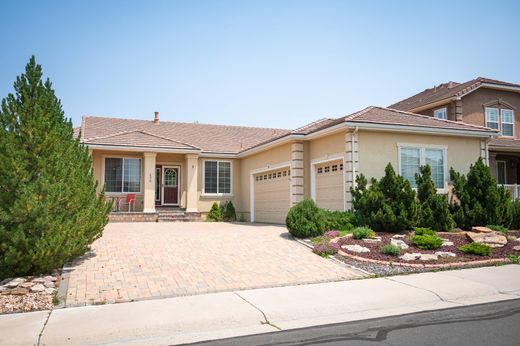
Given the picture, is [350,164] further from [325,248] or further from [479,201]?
[479,201]

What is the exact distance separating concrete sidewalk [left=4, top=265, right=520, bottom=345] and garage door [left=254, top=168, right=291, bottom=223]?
9527 millimetres

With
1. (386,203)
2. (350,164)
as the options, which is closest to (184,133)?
(350,164)

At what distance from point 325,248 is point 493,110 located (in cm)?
1598

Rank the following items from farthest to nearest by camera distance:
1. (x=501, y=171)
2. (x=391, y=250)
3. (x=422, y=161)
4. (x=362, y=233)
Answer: (x=501, y=171)
(x=422, y=161)
(x=362, y=233)
(x=391, y=250)

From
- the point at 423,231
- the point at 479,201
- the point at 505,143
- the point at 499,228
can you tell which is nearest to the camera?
the point at 423,231

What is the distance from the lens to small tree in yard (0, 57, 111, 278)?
26.7 feet

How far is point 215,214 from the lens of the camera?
21.2 meters

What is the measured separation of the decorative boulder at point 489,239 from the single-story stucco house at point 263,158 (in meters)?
3.66

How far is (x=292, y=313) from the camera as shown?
6602 mm

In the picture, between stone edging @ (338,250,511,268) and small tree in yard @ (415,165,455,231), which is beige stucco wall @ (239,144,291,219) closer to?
small tree in yard @ (415,165,455,231)

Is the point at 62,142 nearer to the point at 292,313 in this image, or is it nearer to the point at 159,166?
the point at 292,313

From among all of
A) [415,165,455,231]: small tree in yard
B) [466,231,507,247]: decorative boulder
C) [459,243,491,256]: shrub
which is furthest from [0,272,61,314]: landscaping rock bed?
[466,231,507,247]: decorative boulder

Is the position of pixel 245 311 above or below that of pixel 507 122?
below

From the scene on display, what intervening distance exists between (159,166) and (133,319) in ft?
54.1
